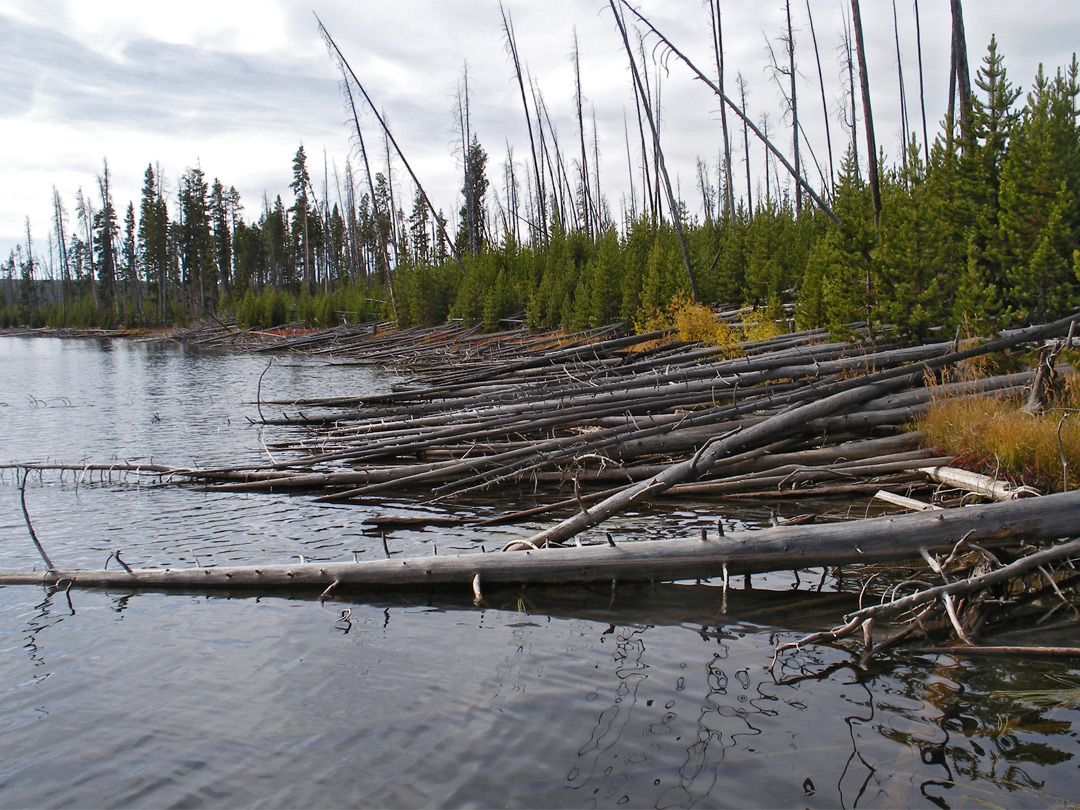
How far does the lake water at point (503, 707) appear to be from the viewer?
3.60 m

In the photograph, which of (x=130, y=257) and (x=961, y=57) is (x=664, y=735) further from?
(x=130, y=257)

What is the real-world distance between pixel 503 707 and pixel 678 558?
1795 mm

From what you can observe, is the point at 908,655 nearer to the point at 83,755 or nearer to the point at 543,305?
the point at 83,755

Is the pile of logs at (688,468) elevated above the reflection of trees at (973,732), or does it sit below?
above

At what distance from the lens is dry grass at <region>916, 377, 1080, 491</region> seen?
22.7ft

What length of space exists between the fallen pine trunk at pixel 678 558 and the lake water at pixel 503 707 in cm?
18

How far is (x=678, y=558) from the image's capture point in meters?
5.48

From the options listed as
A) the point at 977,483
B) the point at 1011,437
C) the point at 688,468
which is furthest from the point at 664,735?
the point at 1011,437

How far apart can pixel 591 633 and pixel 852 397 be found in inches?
197

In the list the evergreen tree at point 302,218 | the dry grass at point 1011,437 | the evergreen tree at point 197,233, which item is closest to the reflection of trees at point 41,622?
the dry grass at point 1011,437

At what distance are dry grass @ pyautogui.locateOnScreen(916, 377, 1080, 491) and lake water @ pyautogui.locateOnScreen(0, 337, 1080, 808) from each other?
8.26 ft

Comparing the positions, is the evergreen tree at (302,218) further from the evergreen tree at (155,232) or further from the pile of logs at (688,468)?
the pile of logs at (688,468)

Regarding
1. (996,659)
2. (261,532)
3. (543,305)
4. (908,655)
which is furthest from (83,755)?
(543,305)

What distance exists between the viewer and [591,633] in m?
5.27
